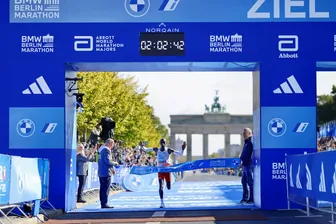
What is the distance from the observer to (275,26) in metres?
17.2

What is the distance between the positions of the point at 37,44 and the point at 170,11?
3337 millimetres

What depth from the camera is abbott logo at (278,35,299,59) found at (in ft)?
56.5

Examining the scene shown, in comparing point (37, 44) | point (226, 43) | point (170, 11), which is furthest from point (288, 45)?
point (37, 44)

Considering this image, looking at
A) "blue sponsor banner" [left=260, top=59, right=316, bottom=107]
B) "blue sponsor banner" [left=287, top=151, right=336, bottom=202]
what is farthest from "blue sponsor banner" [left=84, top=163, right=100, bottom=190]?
"blue sponsor banner" [left=287, top=151, right=336, bottom=202]

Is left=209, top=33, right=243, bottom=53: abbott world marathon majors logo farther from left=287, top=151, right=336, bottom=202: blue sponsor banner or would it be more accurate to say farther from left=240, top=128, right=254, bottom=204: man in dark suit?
left=287, top=151, right=336, bottom=202: blue sponsor banner

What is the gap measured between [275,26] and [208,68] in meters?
2.07

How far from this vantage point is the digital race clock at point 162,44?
17.1m

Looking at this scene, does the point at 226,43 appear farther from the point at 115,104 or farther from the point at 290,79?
the point at 115,104

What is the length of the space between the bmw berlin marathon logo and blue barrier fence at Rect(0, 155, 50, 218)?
4199mm

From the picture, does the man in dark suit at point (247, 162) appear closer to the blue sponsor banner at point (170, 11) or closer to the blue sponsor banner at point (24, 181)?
the blue sponsor banner at point (170, 11)

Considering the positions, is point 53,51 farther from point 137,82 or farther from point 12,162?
point 137,82

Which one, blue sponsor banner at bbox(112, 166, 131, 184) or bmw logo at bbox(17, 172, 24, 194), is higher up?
bmw logo at bbox(17, 172, 24, 194)

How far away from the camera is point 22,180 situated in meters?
13.4

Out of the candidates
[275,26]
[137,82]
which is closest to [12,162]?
[275,26]
